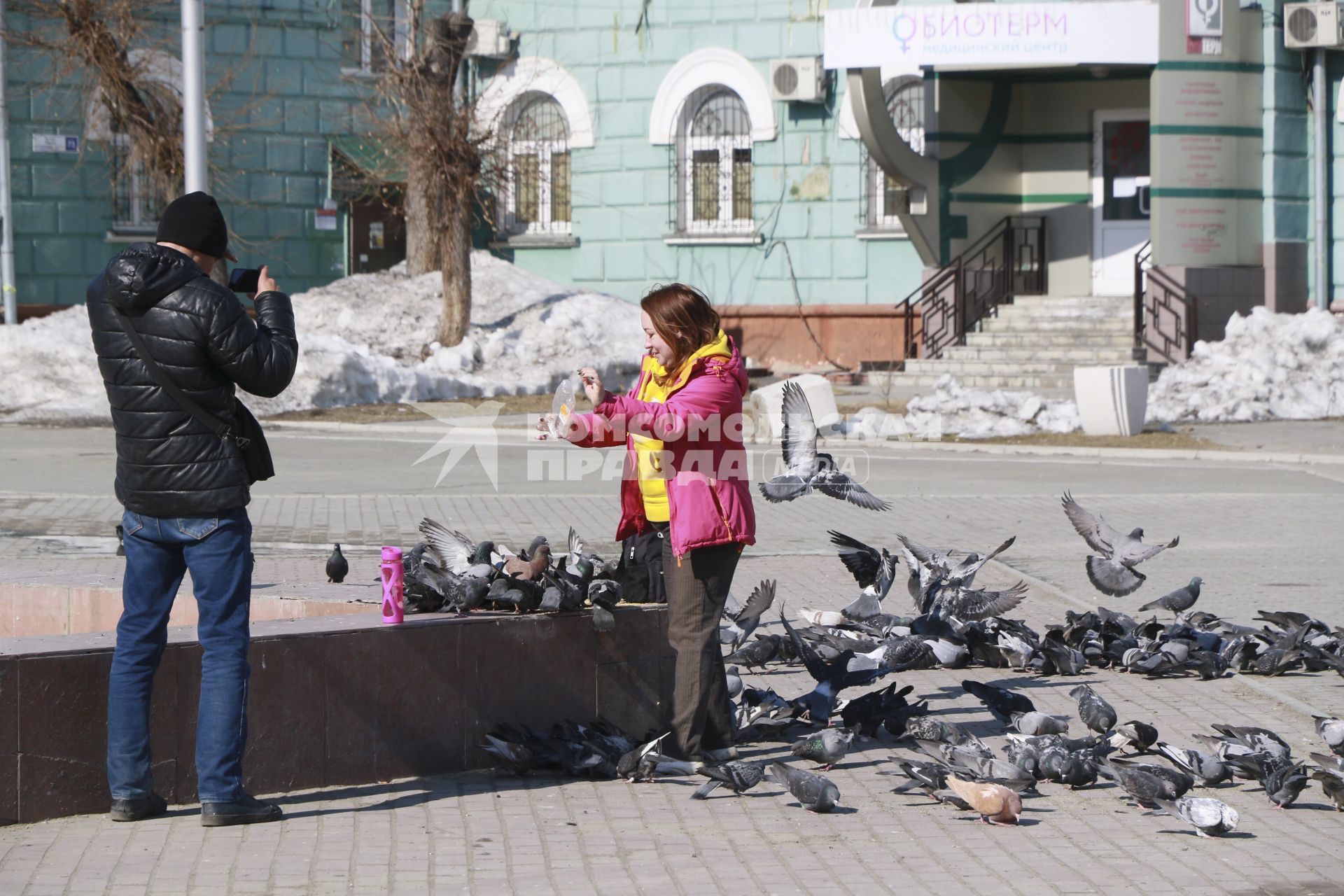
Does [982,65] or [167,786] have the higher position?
[982,65]

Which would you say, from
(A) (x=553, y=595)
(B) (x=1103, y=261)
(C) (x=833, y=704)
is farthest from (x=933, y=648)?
(B) (x=1103, y=261)

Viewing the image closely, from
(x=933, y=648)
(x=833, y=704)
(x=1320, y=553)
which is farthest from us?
(x=1320, y=553)

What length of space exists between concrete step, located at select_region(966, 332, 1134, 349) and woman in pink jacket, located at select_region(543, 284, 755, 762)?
20069mm

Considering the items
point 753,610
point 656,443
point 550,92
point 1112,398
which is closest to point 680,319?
point 656,443

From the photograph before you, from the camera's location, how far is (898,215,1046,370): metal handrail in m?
27.1

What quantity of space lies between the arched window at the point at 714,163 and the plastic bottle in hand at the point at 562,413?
24.2 metres

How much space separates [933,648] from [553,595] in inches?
95.3

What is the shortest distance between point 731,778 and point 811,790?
0.29m

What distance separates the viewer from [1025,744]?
20.6 ft

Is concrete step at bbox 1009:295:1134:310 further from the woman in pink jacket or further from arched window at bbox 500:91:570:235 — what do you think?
the woman in pink jacket

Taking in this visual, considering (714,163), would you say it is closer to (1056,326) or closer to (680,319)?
(1056,326)

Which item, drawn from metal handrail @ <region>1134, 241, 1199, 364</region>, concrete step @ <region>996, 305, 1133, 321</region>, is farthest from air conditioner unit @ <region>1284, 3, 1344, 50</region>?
concrete step @ <region>996, 305, 1133, 321</region>

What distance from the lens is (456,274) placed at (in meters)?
27.0

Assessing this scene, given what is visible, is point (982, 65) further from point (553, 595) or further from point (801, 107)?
point (553, 595)
